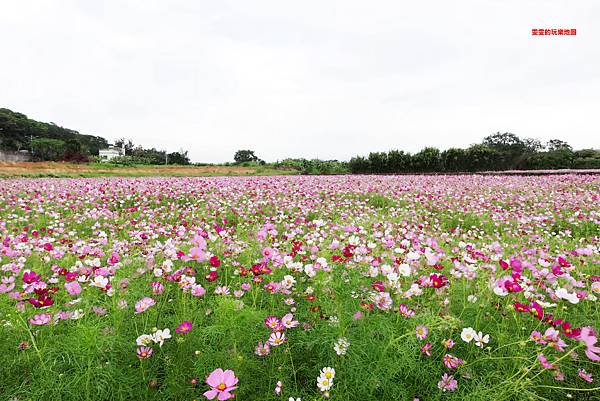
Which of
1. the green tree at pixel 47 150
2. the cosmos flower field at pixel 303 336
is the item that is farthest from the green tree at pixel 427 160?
the green tree at pixel 47 150

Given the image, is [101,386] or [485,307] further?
[485,307]

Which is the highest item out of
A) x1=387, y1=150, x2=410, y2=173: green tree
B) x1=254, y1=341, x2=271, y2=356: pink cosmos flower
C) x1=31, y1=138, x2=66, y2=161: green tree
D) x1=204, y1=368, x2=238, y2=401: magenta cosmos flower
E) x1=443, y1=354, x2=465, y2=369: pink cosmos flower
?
x1=31, y1=138, x2=66, y2=161: green tree

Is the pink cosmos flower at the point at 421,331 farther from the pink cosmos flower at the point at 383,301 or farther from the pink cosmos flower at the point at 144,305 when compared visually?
the pink cosmos flower at the point at 144,305

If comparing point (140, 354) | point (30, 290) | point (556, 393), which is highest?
point (30, 290)

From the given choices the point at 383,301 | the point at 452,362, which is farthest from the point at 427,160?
the point at 452,362

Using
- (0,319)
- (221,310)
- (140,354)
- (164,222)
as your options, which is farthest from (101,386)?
(164,222)

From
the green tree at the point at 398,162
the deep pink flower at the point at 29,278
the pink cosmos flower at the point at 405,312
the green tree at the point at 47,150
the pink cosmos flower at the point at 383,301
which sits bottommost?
the pink cosmos flower at the point at 405,312

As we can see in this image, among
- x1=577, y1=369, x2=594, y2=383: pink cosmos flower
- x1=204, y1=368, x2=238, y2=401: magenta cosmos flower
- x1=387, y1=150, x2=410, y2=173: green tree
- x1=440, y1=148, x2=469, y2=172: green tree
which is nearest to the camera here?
x1=204, y1=368, x2=238, y2=401: magenta cosmos flower

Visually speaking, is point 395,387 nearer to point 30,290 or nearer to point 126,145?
point 30,290

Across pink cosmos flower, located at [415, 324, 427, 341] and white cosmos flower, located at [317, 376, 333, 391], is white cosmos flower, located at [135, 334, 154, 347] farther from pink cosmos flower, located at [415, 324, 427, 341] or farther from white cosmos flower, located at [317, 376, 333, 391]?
pink cosmos flower, located at [415, 324, 427, 341]

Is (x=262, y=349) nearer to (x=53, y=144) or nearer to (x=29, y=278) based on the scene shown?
(x=29, y=278)

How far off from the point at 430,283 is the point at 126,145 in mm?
102670

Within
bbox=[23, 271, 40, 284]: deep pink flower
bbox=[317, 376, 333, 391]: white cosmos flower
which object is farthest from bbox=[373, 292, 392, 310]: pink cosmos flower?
bbox=[23, 271, 40, 284]: deep pink flower

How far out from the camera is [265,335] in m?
2.08
